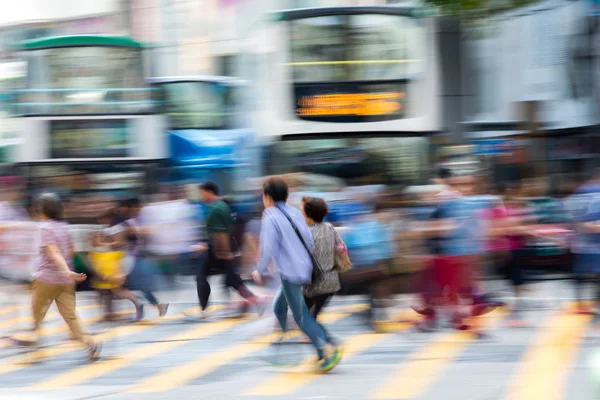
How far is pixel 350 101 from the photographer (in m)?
15.7

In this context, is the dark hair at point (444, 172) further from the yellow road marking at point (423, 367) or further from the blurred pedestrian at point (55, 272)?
the blurred pedestrian at point (55, 272)

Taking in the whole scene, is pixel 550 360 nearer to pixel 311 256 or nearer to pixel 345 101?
pixel 311 256

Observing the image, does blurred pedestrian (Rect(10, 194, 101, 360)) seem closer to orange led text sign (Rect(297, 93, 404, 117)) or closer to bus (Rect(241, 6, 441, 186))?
bus (Rect(241, 6, 441, 186))

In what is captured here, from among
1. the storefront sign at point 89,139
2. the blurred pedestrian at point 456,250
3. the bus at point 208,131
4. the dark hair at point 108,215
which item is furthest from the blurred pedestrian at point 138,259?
the bus at point 208,131

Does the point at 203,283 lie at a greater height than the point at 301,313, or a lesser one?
lesser

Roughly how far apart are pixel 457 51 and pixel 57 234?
499 inches

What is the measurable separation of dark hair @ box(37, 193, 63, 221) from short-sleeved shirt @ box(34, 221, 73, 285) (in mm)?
61

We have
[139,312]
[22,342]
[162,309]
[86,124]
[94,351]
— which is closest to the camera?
[94,351]

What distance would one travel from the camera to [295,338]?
9.73 meters

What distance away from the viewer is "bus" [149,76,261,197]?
2273 centimetres

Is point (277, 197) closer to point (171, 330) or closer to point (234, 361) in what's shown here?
point (234, 361)

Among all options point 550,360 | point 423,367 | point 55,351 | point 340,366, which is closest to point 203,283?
point 55,351

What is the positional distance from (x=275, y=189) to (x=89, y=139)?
10276mm

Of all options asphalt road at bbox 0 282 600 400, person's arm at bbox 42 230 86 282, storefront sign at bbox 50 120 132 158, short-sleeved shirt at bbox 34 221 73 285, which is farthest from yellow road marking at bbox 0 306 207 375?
storefront sign at bbox 50 120 132 158
